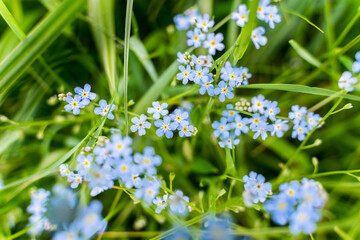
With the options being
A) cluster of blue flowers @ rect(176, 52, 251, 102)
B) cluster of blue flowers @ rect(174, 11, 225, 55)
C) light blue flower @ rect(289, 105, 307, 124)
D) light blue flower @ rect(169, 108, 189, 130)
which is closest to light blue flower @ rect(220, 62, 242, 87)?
cluster of blue flowers @ rect(176, 52, 251, 102)

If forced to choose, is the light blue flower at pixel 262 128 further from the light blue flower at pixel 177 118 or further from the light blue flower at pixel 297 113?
the light blue flower at pixel 177 118

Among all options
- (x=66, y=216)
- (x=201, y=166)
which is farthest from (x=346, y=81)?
(x=66, y=216)

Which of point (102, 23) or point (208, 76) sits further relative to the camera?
point (102, 23)

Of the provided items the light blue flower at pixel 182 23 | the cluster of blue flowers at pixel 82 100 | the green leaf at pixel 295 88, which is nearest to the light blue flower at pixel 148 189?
the cluster of blue flowers at pixel 82 100

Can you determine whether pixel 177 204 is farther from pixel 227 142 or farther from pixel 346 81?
pixel 346 81

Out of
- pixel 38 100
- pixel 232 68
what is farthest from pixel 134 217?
pixel 232 68

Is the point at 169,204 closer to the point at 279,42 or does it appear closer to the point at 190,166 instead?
the point at 190,166

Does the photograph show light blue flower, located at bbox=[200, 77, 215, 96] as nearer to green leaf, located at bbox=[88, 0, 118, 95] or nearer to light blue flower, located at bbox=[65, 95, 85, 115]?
light blue flower, located at bbox=[65, 95, 85, 115]
